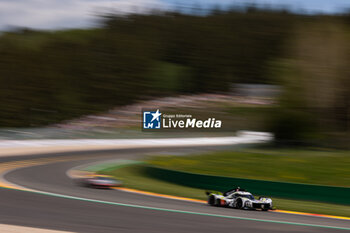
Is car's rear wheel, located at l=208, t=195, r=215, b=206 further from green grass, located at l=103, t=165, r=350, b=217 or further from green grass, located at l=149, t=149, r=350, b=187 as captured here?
green grass, located at l=149, t=149, r=350, b=187

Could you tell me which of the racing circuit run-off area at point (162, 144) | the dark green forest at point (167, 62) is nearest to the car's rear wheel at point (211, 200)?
the racing circuit run-off area at point (162, 144)

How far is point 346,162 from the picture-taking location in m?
14.7

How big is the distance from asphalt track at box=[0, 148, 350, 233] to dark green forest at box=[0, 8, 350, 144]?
39.0ft

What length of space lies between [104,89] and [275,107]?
34.8 metres

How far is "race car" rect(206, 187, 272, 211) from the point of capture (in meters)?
9.92

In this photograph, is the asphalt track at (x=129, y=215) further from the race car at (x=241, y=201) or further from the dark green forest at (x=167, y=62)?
the dark green forest at (x=167, y=62)

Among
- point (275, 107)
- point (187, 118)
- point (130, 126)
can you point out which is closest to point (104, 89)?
point (130, 126)

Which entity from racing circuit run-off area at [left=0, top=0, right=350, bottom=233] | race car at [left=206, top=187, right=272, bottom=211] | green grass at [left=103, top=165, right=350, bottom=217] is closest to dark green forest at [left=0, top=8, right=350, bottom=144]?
racing circuit run-off area at [left=0, top=0, right=350, bottom=233]

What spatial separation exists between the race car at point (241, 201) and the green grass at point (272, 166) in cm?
343

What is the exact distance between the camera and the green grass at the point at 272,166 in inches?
527

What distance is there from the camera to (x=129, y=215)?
9023 mm

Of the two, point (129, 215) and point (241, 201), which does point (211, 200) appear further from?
point (129, 215)

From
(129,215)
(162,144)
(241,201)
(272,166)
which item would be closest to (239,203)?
(241,201)

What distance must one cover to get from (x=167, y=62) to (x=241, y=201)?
5939 cm
